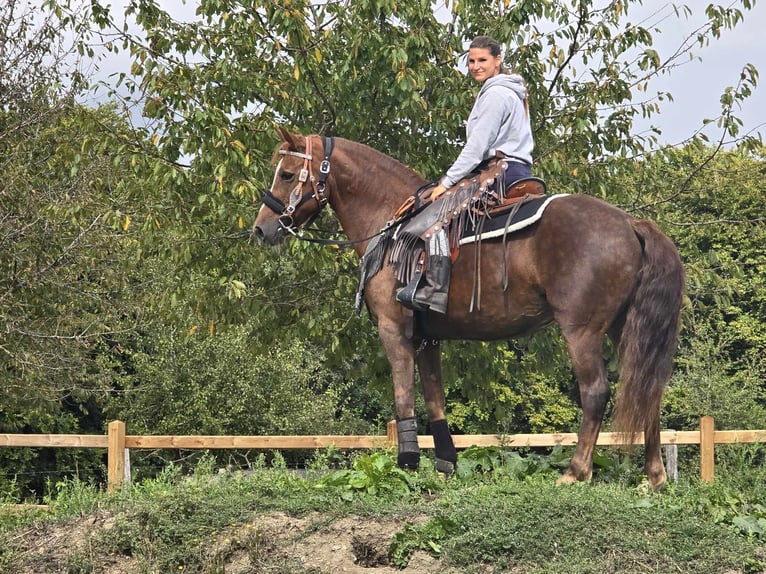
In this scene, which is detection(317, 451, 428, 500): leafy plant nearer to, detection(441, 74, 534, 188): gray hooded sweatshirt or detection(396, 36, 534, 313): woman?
detection(396, 36, 534, 313): woman

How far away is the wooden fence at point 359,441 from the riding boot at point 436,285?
3110 millimetres

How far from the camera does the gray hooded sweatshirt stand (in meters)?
6.91

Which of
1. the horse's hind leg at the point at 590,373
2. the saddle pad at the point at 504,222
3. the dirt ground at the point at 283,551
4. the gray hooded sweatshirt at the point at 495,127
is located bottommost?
the dirt ground at the point at 283,551

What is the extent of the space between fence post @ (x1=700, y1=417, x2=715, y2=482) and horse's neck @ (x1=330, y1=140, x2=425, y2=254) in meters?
5.02

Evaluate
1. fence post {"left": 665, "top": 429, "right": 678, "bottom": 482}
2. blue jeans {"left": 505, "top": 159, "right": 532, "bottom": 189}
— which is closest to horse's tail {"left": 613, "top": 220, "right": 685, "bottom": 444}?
blue jeans {"left": 505, "top": 159, "right": 532, "bottom": 189}

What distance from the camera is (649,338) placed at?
6.46 m

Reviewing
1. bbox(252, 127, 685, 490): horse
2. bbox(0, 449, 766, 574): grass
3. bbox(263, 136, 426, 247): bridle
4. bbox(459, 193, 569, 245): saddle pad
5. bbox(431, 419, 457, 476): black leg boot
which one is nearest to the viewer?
bbox(0, 449, 766, 574): grass

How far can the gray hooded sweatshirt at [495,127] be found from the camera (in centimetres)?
691

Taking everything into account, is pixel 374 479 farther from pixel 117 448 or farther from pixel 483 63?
pixel 117 448

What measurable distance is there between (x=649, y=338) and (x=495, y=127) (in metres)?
1.72

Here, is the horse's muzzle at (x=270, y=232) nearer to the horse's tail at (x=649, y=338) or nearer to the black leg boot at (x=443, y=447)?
the black leg boot at (x=443, y=447)

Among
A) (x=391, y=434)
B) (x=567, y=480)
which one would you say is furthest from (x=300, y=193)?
(x=391, y=434)

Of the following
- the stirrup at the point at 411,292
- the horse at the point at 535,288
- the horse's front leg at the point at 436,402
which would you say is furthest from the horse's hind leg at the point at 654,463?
the stirrup at the point at 411,292

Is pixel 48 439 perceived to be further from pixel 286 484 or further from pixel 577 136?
pixel 577 136
